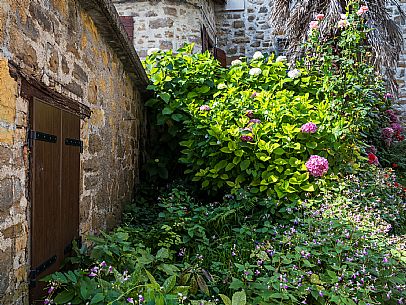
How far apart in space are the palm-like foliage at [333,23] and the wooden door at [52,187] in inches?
168

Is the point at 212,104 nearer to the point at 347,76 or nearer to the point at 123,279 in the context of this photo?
the point at 347,76

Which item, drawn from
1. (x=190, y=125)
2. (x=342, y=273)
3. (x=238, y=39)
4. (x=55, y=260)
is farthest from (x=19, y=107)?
(x=238, y=39)

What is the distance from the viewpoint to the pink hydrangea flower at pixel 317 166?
4340mm

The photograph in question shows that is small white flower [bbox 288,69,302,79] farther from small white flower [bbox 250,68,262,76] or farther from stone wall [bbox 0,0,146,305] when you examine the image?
stone wall [bbox 0,0,146,305]

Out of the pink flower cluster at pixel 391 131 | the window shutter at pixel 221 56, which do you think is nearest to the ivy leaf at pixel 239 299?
the pink flower cluster at pixel 391 131

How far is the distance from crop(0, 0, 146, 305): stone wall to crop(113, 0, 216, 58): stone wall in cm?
250

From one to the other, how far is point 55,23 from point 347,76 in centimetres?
349

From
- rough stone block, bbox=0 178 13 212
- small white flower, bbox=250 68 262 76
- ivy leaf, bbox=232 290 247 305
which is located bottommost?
ivy leaf, bbox=232 290 247 305

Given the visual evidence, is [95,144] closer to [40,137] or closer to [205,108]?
[40,137]

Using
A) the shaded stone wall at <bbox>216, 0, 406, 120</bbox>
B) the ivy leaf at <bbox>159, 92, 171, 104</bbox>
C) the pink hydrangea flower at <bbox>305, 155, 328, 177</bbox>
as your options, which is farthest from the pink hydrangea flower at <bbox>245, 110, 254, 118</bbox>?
the shaded stone wall at <bbox>216, 0, 406, 120</bbox>

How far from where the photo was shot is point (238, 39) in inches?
368

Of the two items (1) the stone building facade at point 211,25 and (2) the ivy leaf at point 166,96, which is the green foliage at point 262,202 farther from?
(1) the stone building facade at point 211,25

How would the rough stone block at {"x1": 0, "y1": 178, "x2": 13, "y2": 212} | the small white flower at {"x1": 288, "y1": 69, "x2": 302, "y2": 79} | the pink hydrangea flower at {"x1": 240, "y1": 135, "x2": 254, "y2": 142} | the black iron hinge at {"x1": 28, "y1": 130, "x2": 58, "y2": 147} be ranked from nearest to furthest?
the rough stone block at {"x1": 0, "y1": 178, "x2": 13, "y2": 212}
the black iron hinge at {"x1": 28, "y1": 130, "x2": 58, "y2": 147}
the pink hydrangea flower at {"x1": 240, "y1": 135, "x2": 254, "y2": 142}
the small white flower at {"x1": 288, "y1": 69, "x2": 302, "y2": 79}

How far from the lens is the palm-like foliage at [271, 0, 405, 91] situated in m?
6.07
